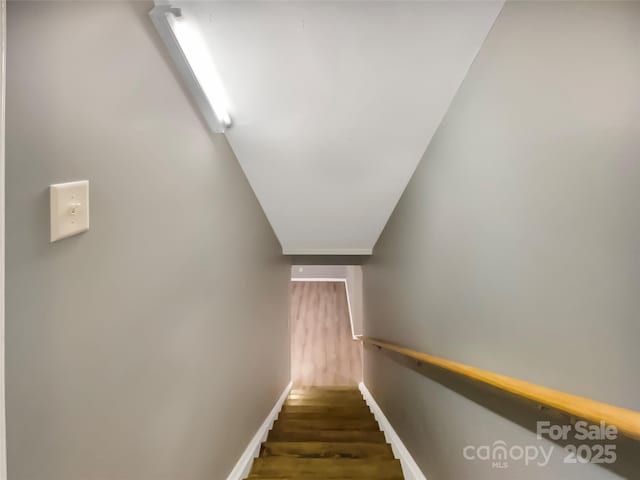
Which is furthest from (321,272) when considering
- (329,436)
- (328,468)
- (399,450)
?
(328,468)

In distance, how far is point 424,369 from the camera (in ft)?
6.93

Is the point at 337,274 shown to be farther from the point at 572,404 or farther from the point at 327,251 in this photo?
the point at 572,404

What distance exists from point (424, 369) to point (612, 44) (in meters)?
1.64

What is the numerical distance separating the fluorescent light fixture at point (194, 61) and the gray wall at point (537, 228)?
984 millimetres

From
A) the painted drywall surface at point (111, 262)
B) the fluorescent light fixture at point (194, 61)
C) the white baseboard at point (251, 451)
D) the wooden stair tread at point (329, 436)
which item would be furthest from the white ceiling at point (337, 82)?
the wooden stair tread at point (329, 436)

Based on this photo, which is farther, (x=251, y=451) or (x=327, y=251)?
(x=327, y=251)

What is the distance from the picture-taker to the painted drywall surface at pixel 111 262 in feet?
2.47

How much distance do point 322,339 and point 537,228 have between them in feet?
20.6

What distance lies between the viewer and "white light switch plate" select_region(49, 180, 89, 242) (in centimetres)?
81

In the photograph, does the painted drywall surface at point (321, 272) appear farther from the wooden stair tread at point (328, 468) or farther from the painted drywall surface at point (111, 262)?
the painted drywall surface at point (111, 262)

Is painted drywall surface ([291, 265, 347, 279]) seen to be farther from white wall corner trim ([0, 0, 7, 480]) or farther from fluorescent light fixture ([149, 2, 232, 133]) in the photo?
white wall corner trim ([0, 0, 7, 480])

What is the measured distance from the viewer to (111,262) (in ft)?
3.37

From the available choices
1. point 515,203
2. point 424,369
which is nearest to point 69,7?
point 515,203

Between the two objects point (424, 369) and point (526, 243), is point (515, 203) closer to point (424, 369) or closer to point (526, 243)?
point (526, 243)
